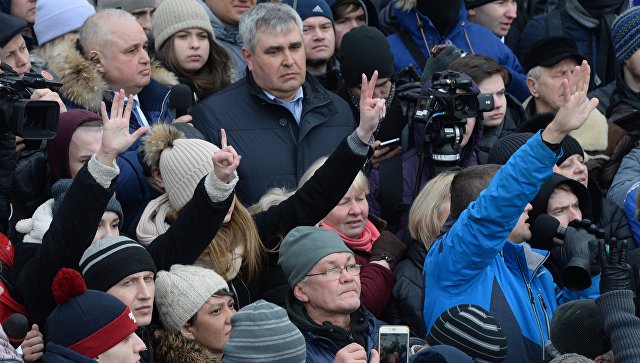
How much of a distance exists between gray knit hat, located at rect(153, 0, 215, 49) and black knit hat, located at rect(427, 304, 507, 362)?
3.60 meters

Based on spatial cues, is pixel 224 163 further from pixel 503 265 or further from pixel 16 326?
pixel 503 265

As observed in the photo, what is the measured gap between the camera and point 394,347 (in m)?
5.28

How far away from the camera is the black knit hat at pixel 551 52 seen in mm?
8883

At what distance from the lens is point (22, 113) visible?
235 inches

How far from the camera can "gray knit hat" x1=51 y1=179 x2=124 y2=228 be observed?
6273 mm

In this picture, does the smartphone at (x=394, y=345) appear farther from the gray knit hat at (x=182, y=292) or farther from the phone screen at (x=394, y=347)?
the gray knit hat at (x=182, y=292)

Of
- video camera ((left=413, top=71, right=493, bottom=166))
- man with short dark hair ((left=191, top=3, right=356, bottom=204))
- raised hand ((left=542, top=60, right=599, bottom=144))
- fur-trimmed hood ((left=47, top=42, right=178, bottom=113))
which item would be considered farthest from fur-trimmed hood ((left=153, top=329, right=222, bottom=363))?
→ video camera ((left=413, top=71, right=493, bottom=166))

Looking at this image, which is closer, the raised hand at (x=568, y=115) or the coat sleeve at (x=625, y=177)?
the raised hand at (x=568, y=115)

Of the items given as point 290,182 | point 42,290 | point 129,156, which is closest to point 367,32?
point 290,182

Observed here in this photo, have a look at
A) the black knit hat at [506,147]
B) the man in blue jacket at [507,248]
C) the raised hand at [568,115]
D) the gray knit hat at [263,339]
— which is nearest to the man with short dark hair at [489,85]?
the black knit hat at [506,147]

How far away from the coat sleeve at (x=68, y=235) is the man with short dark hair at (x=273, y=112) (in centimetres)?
165

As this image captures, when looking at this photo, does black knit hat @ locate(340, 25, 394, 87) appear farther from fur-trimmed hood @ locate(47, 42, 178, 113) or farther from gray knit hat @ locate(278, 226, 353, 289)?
gray knit hat @ locate(278, 226, 353, 289)

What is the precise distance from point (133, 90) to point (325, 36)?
1.60 m

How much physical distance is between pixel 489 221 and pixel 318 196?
117 centimetres
